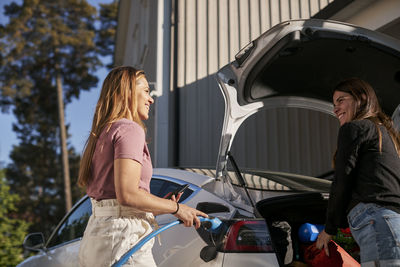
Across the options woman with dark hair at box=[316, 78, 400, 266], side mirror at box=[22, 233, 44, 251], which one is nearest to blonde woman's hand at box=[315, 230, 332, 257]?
woman with dark hair at box=[316, 78, 400, 266]

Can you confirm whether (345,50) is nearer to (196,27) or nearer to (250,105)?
(250,105)

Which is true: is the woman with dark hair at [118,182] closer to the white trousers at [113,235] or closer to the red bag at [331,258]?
the white trousers at [113,235]

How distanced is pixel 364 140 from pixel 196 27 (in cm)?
590

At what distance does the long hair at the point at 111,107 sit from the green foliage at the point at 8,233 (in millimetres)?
7161

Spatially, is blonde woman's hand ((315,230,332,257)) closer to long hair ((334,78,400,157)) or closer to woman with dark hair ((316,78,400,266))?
woman with dark hair ((316,78,400,266))

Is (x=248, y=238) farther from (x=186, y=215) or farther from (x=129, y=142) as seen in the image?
(x=129, y=142)

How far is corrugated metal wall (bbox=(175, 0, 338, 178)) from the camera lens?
Result: 7.27 metres

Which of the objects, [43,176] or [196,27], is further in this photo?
[43,176]

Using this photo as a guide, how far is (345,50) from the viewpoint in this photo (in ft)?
9.82

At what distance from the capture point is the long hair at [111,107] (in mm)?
1979

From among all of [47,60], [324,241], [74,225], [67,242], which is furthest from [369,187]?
[47,60]

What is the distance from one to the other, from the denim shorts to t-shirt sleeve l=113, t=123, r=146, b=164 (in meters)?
1.04

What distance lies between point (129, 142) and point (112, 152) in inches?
4.0

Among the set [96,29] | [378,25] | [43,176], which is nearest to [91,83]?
[96,29]
